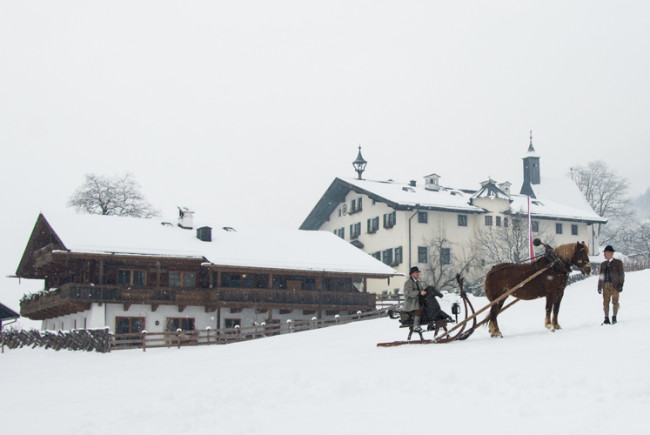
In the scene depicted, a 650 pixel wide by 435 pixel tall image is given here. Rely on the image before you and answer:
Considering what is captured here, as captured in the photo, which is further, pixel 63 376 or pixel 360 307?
pixel 360 307

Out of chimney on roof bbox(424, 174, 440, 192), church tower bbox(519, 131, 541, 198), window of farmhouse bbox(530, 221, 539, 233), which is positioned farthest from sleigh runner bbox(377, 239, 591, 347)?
church tower bbox(519, 131, 541, 198)

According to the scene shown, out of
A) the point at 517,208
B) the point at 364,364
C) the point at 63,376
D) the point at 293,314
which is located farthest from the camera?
the point at 517,208

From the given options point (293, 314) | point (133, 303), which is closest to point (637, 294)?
point (293, 314)

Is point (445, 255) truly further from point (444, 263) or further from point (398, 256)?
point (398, 256)

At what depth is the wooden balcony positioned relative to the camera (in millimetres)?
42500

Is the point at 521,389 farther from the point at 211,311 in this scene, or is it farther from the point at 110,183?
the point at 110,183

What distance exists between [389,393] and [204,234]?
37242 millimetres

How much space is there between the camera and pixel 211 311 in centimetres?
4588

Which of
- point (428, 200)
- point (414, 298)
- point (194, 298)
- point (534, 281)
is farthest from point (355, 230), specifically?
point (534, 281)

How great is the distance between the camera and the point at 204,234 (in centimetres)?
4859

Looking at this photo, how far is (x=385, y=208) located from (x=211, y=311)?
23526 mm

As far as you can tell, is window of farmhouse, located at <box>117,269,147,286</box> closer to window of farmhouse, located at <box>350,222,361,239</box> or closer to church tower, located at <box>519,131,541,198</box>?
window of farmhouse, located at <box>350,222,361,239</box>

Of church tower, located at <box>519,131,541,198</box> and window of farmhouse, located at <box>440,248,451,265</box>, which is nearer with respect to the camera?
window of farmhouse, located at <box>440,248,451,265</box>

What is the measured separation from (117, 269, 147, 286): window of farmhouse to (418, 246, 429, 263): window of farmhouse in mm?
24908
